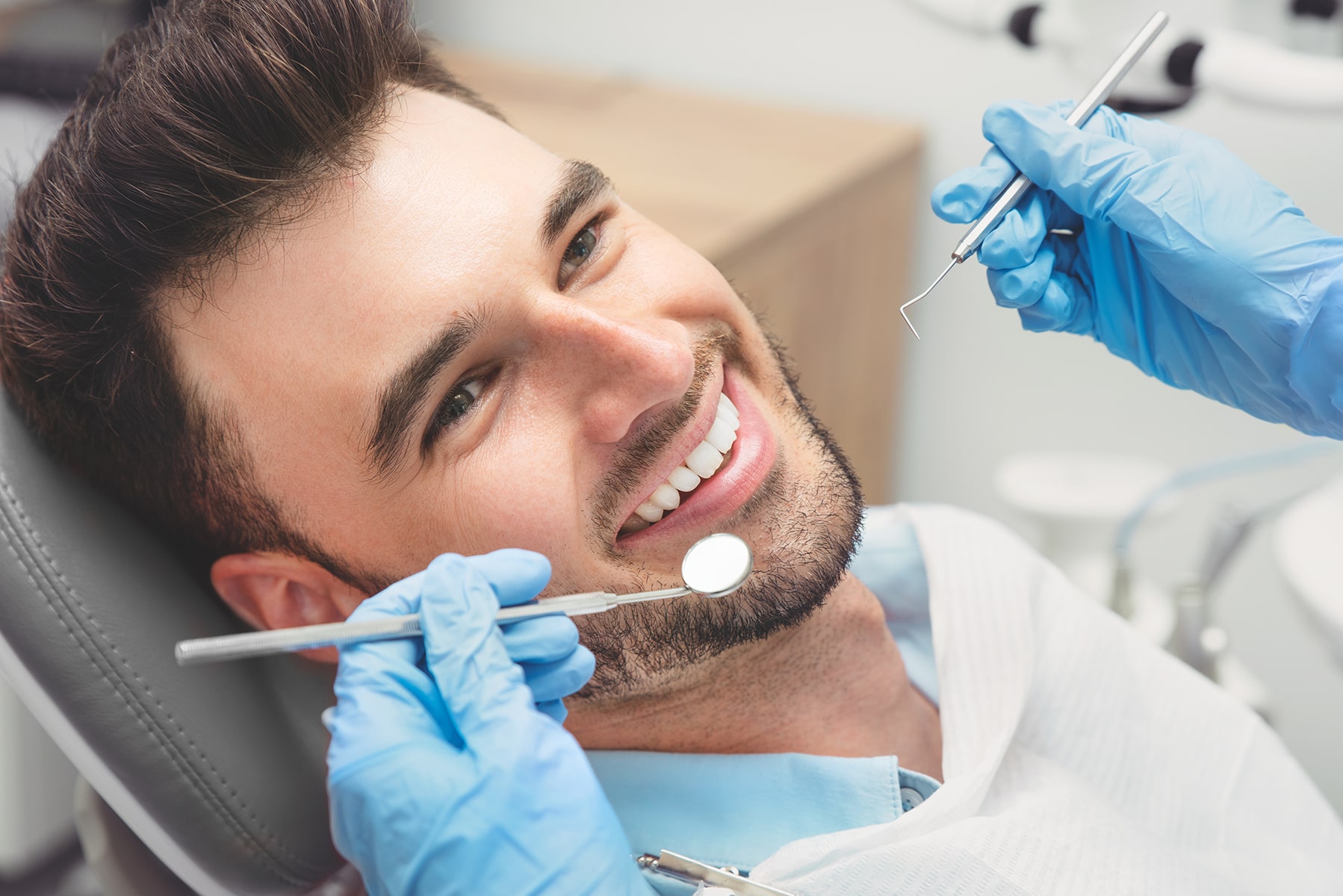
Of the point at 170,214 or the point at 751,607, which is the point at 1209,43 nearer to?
the point at 751,607

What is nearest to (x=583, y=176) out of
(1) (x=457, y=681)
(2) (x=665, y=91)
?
(1) (x=457, y=681)

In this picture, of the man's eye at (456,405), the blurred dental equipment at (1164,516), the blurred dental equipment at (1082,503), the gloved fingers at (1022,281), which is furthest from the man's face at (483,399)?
the blurred dental equipment at (1082,503)

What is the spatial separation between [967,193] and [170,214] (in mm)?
600

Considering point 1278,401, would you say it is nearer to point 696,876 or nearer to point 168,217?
point 696,876

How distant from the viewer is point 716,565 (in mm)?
786

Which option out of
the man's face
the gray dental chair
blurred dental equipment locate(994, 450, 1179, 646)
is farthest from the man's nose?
blurred dental equipment locate(994, 450, 1179, 646)

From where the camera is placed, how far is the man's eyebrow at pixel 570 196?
0.87 m

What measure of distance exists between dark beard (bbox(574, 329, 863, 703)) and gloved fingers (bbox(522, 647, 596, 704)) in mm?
140

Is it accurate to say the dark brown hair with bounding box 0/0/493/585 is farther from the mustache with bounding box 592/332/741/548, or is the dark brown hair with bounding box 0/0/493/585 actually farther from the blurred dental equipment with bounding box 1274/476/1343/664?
the blurred dental equipment with bounding box 1274/476/1343/664

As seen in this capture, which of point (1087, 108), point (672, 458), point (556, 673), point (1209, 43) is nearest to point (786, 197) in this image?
point (1209, 43)

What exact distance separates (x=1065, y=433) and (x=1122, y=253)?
3.65 ft

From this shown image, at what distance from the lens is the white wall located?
185 centimetres

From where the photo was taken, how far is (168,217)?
847 mm

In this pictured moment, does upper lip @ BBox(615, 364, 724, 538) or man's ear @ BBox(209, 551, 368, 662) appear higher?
upper lip @ BBox(615, 364, 724, 538)
